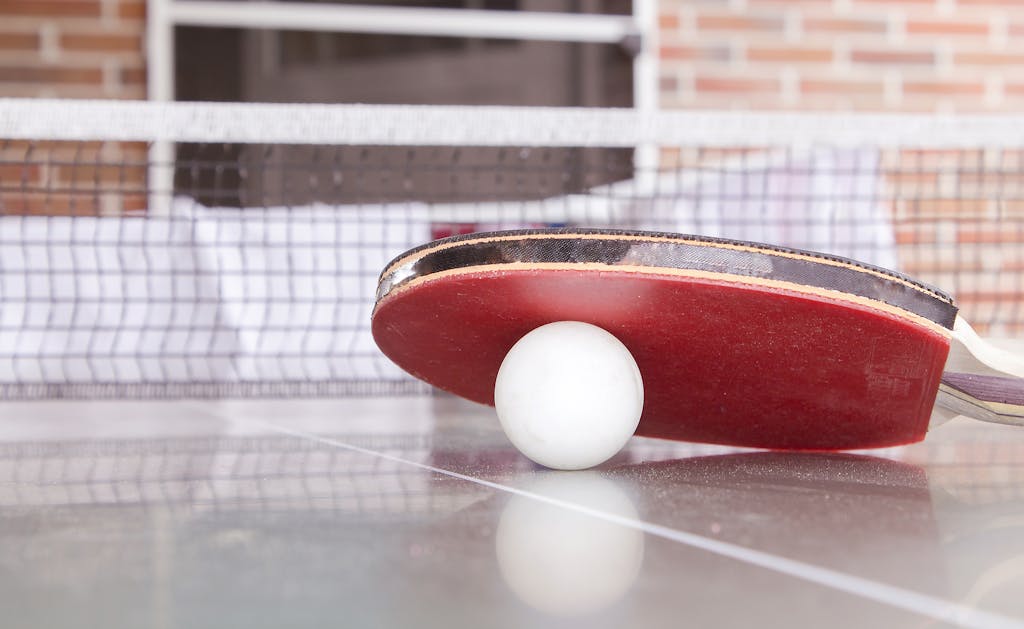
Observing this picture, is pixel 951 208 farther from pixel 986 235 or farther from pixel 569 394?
pixel 569 394

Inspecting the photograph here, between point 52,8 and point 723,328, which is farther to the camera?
point 52,8

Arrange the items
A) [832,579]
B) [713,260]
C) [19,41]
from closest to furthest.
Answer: [832,579] → [713,260] → [19,41]

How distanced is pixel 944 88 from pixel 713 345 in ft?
8.56

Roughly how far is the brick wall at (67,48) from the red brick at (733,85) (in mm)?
1741

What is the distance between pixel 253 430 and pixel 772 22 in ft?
7.63

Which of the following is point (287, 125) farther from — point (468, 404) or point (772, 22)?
point (772, 22)

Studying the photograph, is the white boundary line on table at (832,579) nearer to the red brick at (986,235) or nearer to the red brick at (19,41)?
the red brick at (986,235)

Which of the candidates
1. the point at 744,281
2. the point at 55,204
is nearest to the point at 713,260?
the point at 744,281

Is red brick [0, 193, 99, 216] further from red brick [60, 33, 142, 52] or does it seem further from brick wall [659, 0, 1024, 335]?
brick wall [659, 0, 1024, 335]

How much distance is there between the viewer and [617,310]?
2.56 ft

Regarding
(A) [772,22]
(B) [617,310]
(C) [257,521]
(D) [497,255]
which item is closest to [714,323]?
(B) [617,310]

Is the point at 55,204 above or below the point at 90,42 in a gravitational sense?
below

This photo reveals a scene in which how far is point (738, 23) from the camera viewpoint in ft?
9.45

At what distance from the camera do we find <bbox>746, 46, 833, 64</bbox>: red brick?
288 centimetres
